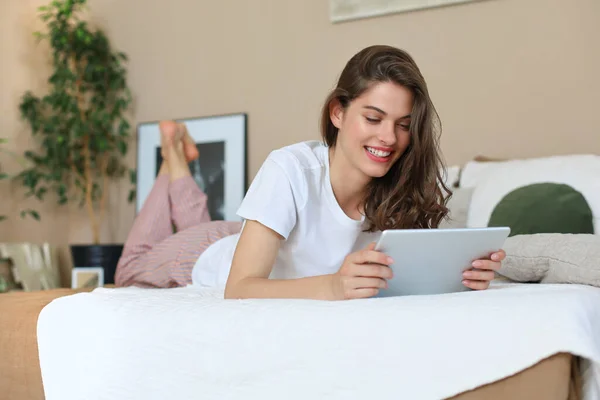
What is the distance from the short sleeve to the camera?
62.3 inches

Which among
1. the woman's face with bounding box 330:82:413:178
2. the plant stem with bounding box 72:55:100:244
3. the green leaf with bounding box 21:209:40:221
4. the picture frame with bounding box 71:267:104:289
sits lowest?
the picture frame with bounding box 71:267:104:289

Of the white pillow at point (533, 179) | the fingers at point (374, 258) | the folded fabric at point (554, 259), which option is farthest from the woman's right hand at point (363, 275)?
the white pillow at point (533, 179)

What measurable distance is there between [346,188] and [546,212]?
73 cm

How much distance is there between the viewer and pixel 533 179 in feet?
7.81

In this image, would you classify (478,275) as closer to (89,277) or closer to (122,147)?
(89,277)

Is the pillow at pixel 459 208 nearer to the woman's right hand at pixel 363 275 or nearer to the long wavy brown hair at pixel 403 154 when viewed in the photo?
the long wavy brown hair at pixel 403 154

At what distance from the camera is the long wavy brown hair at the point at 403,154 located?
1.60 metres

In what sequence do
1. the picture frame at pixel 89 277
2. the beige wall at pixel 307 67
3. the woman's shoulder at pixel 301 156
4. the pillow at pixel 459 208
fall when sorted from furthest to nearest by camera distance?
the picture frame at pixel 89 277, the beige wall at pixel 307 67, the pillow at pixel 459 208, the woman's shoulder at pixel 301 156

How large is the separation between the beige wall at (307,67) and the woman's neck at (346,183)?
1.49 meters

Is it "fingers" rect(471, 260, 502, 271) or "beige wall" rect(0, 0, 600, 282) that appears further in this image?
"beige wall" rect(0, 0, 600, 282)

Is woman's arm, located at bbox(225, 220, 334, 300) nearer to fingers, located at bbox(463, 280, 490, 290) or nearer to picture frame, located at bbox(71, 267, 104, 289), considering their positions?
fingers, located at bbox(463, 280, 490, 290)

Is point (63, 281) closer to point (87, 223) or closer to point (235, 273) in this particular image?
point (87, 223)

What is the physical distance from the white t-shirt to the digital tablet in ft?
1.09

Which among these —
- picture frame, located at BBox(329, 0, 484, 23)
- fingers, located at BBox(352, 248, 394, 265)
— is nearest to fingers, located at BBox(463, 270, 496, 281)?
fingers, located at BBox(352, 248, 394, 265)
